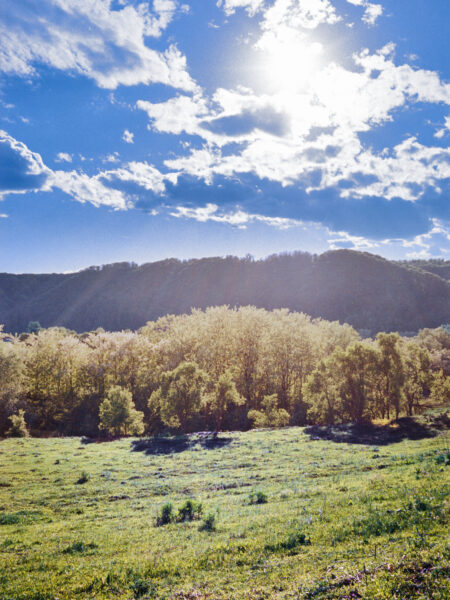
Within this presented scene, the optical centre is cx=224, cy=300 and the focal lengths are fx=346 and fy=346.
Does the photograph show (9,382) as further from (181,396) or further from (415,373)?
(415,373)

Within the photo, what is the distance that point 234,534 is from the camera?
13125mm

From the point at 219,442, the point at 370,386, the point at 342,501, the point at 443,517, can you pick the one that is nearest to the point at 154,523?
the point at 342,501

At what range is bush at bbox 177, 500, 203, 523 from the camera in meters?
16.9

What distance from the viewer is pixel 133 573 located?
423 inches

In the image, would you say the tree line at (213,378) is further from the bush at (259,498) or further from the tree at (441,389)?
the bush at (259,498)

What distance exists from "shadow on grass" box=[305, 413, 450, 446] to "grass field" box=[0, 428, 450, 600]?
38.6 feet

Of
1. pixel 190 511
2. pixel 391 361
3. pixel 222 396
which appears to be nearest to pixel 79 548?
pixel 190 511

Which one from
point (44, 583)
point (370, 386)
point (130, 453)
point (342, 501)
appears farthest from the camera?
point (370, 386)

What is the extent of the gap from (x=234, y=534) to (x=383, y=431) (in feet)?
118

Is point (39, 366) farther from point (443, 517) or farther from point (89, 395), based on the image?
point (443, 517)

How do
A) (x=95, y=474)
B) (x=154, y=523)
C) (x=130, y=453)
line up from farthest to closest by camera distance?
(x=130, y=453)
(x=95, y=474)
(x=154, y=523)

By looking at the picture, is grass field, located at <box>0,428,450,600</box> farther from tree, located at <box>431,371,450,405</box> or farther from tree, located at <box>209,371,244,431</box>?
tree, located at <box>431,371,450,405</box>

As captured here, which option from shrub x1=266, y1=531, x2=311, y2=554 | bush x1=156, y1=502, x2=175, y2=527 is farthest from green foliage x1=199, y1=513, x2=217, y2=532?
shrub x1=266, y1=531, x2=311, y2=554

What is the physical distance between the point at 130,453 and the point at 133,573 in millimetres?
27602
